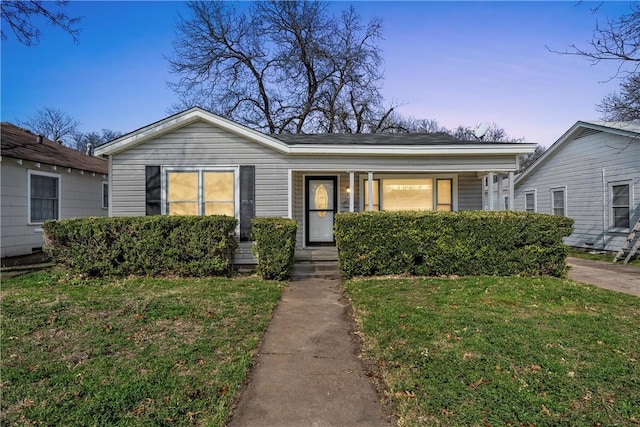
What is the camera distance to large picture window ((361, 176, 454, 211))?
9992 millimetres

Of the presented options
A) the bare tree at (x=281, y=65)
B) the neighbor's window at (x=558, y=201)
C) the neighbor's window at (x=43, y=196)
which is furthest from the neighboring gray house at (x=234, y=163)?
the bare tree at (x=281, y=65)

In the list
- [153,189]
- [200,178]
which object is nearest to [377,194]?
[200,178]

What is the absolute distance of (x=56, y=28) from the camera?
8.17 m

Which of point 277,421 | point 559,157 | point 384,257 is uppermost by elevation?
point 559,157

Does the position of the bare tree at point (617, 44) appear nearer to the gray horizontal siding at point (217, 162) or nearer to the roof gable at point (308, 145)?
the roof gable at point (308, 145)

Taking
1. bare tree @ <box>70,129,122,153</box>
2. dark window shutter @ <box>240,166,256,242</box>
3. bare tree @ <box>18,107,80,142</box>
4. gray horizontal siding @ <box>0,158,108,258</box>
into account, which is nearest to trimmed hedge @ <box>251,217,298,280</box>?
dark window shutter @ <box>240,166,256,242</box>

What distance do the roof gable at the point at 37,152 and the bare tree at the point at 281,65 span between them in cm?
1124

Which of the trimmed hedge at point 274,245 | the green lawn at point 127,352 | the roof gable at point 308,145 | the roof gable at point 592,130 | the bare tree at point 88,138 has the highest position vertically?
the bare tree at point 88,138

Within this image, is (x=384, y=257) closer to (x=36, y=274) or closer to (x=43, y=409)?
(x=43, y=409)

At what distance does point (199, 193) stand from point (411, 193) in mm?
6059

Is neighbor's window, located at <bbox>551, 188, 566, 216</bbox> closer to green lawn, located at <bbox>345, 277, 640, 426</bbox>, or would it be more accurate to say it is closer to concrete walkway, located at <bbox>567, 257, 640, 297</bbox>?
concrete walkway, located at <bbox>567, 257, 640, 297</bbox>

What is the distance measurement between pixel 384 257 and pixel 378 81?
19.5 metres

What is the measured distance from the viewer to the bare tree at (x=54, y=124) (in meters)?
34.2

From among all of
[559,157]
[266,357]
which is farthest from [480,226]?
[559,157]
